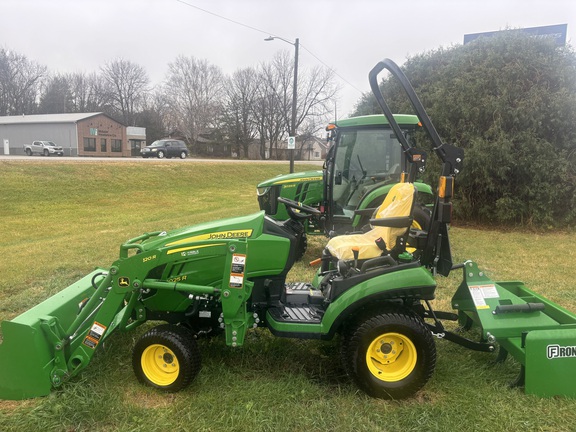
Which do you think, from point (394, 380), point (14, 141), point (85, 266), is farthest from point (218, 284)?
point (14, 141)

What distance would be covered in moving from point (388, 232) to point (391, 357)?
0.90 m

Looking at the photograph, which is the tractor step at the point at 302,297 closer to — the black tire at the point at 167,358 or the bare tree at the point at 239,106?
the black tire at the point at 167,358

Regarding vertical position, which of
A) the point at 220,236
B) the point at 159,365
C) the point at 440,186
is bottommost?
the point at 159,365

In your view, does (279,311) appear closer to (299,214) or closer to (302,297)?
(302,297)

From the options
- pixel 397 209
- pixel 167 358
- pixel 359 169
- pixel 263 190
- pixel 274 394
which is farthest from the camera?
pixel 263 190

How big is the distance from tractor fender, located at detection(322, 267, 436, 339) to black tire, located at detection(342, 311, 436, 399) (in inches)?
4.8

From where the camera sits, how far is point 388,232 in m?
3.27

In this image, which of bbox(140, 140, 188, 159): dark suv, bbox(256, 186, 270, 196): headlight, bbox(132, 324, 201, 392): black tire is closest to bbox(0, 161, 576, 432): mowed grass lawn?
bbox(132, 324, 201, 392): black tire

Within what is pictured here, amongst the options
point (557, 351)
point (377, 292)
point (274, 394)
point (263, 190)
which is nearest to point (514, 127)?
point (263, 190)

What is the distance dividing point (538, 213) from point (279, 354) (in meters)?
7.94

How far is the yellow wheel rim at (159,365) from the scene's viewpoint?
2883mm

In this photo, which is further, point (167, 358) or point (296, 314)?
point (296, 314)

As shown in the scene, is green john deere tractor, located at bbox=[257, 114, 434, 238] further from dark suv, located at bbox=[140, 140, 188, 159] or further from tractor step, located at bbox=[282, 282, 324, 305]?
dark suv, located at bbox=[140, 140, 188, 159]

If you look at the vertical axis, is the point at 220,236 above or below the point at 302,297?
above
